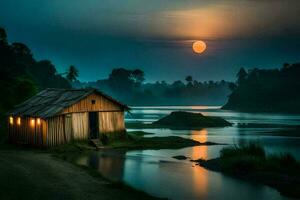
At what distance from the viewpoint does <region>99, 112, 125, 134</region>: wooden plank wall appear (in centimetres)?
5059

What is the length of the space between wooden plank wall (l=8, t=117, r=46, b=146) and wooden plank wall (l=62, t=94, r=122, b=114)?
306 centimetres

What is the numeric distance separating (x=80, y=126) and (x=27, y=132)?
18.3 feet

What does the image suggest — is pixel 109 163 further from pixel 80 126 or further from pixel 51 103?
pixel 51 103

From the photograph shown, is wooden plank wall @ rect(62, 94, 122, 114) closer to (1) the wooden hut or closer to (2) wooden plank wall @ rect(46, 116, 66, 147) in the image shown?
(1) the wooden hut

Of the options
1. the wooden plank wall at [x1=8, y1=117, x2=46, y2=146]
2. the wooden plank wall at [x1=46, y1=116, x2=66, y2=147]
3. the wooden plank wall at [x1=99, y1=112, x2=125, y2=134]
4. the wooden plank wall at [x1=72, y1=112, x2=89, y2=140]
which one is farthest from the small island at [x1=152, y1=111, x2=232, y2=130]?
the wooden plank wall at [x1=46, y1=116, x2=66, y2=147]

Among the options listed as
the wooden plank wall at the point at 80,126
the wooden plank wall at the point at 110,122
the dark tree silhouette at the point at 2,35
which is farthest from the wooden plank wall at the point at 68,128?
the dark tree silhouette at the point at 2,35

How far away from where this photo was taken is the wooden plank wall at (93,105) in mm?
47469

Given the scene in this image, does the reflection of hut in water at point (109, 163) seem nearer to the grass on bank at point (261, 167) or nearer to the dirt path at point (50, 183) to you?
the dirt path at point (50, 183)

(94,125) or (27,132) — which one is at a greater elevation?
(94,125)

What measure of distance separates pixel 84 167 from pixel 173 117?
67675 millimetres

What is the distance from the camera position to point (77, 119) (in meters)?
48.0

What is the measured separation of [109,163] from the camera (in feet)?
132

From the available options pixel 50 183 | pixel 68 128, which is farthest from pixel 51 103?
pixel 50 183

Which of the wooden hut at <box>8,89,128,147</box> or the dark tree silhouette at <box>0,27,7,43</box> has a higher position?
the dark tree silhouette at <box>0,27,7,43</box>
